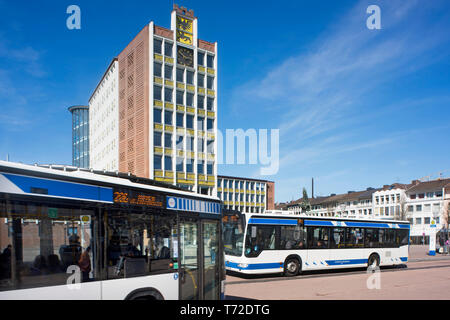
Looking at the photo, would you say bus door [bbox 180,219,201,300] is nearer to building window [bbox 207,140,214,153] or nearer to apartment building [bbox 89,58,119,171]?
building window [bbox 207,140,214,153]

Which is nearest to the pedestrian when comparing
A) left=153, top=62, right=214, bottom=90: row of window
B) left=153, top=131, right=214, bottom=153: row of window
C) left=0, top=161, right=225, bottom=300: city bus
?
left=0, top=161, right=225, bottom=300: city bus

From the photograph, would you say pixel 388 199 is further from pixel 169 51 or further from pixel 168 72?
pixel 169 51

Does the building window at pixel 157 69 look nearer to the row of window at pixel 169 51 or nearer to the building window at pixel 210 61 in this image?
the row of window at pixel 169 51

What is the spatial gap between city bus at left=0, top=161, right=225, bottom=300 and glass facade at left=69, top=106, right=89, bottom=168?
257ft

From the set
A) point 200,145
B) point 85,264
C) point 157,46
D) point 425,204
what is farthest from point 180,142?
point 425,204

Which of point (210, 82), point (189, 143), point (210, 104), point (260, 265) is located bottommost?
point (260, 265)

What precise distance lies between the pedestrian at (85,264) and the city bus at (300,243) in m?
10.2

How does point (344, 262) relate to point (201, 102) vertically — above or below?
below

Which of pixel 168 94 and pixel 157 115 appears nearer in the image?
pixel 157 115

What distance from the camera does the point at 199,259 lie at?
297 inches

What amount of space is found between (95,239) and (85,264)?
13.7 inches

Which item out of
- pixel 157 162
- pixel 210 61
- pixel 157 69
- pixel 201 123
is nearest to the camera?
pixel 157 162
